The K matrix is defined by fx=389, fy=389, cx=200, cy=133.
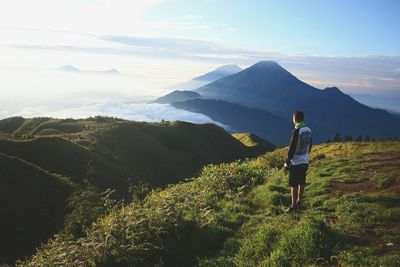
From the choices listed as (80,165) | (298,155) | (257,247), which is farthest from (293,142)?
(80,165)

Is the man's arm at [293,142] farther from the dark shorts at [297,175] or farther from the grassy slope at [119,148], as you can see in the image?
the grassy slope at [119,148]

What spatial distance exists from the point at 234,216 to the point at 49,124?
89.8m

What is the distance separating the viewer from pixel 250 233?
1122 centimetres

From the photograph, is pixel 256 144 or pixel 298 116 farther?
pixel 256 144

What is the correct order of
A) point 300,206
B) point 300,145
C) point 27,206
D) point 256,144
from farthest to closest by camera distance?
point 256,144, point 27,206, point 300,206, point 300,145

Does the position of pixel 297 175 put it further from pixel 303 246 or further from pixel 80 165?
pixel 80 165

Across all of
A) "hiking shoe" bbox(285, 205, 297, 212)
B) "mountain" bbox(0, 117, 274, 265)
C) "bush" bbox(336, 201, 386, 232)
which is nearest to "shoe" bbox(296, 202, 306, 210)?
"hiking shoe" bbox(285, 205, 297, 212)

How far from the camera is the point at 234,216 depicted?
42.8ft

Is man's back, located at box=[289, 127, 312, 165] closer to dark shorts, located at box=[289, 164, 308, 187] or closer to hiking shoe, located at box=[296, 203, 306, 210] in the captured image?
dark shorts, located at box=[289, 164, 308, 187]

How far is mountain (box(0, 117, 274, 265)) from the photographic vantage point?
2733 cm

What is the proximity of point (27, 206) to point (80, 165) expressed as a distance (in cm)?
2092

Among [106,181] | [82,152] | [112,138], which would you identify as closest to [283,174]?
[106,181]

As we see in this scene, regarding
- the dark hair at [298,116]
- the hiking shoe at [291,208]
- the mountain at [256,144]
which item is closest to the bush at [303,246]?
the hiking shoe at [291,208]

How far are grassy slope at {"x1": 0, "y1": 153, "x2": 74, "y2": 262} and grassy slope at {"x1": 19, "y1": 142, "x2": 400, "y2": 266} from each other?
617 inches
